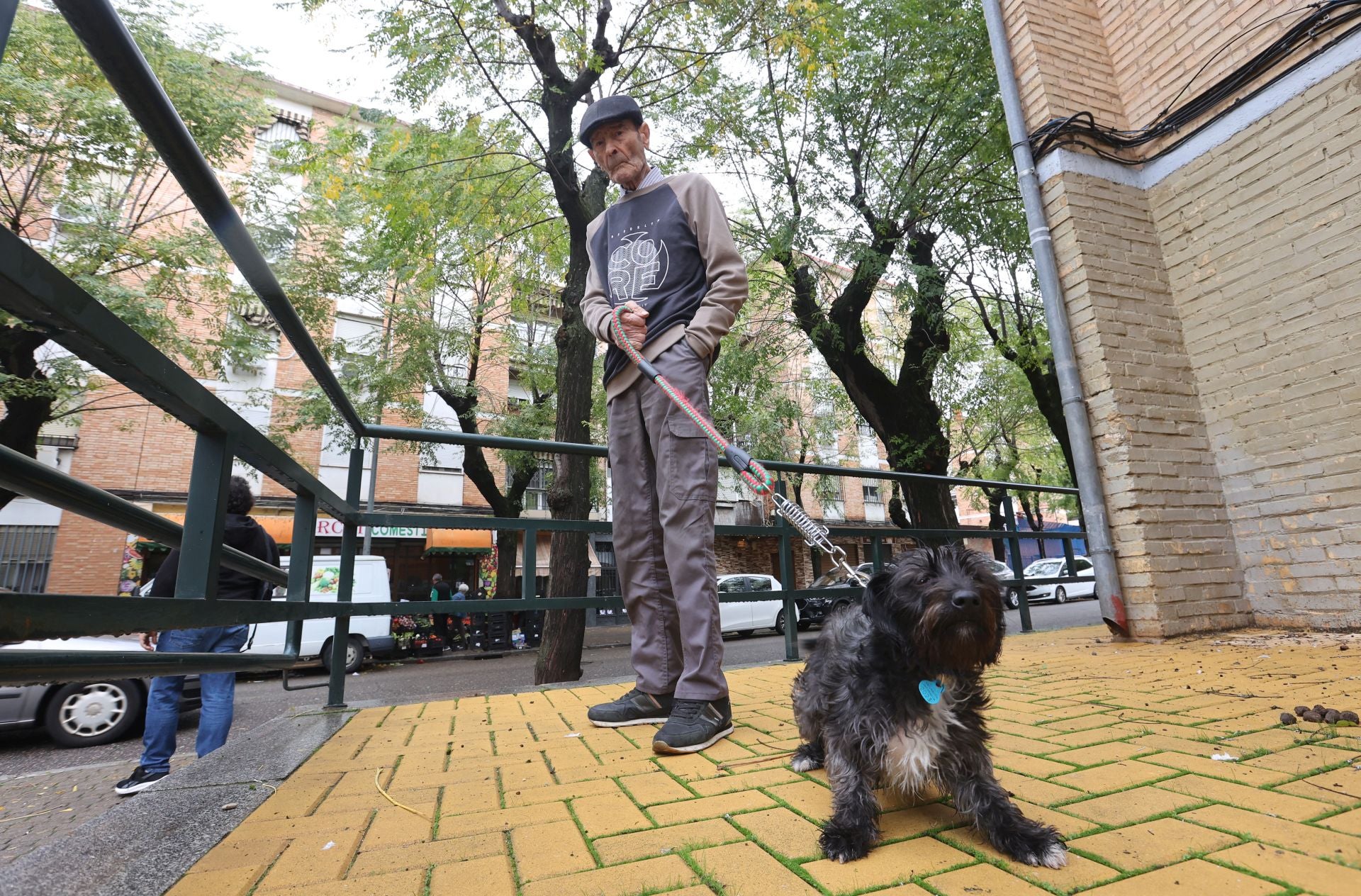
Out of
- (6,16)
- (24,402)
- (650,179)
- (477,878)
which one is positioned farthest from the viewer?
(24,402)

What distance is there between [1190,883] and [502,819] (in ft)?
5.00

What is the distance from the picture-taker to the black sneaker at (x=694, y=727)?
2.38m

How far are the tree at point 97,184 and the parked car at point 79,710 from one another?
4.25 metres

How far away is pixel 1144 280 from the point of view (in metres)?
5.31

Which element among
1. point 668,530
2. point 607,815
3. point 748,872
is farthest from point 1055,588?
point 748,872

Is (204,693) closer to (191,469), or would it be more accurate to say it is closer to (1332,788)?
(191,469)

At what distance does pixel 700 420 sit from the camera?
2.53 metres

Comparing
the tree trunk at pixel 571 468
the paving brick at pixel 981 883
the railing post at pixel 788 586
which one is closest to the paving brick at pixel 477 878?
the paving brick at pixel 981 883

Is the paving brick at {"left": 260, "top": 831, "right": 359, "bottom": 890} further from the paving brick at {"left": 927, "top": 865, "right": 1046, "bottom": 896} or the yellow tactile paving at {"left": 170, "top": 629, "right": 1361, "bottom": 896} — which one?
the paving brick at {"left": 927, "top": 865, "right": 1046, "bottom": 896}

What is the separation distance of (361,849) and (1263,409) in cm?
598

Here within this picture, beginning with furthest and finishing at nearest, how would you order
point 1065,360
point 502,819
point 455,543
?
point 455,543 < point 1065,360 < point 502,819

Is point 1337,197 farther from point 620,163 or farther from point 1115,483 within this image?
point 620,163

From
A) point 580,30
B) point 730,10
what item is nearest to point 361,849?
point 580,30

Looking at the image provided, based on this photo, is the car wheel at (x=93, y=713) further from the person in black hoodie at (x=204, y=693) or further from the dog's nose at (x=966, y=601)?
the dog's nose at (x=966, y=601)
